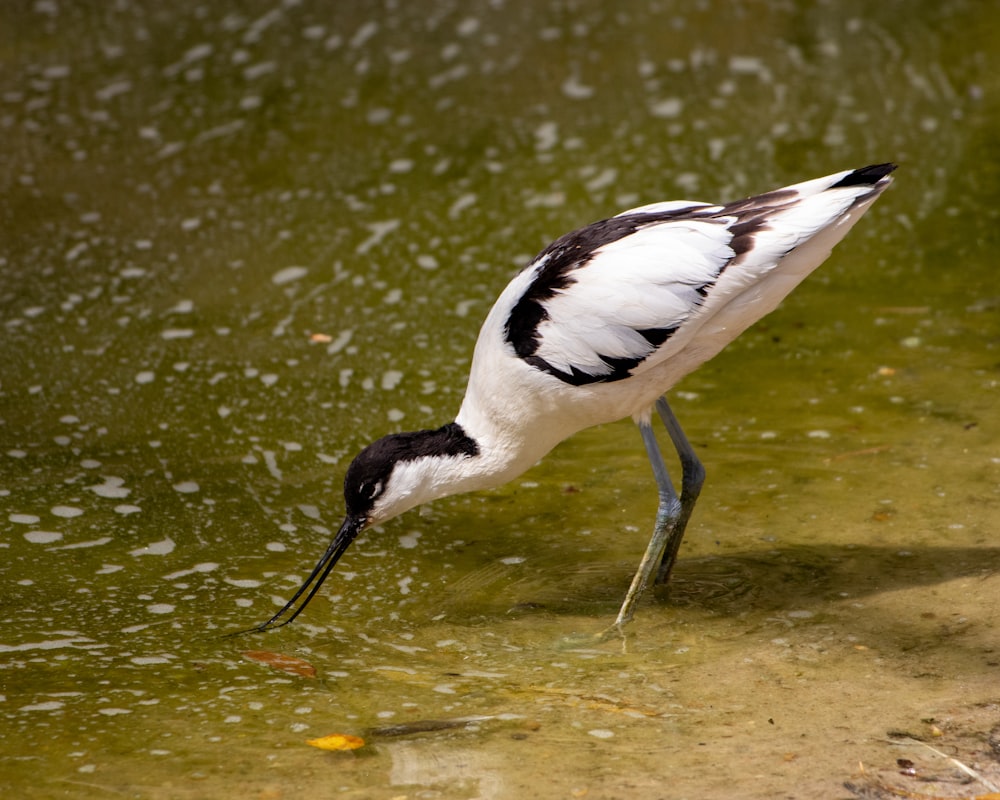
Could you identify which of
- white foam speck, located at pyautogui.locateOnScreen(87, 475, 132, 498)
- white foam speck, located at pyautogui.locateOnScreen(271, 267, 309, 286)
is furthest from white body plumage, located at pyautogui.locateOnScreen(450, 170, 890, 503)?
white foam speck, located at pyautogui.locateOnScreen(271, 267, 309, 286)

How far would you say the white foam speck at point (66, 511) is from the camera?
201 inches

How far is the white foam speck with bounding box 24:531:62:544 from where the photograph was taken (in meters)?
4.94

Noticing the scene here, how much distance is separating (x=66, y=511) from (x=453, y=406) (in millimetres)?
1751

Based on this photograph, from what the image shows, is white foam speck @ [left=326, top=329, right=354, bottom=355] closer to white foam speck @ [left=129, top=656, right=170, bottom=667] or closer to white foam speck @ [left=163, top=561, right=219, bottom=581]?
white foam speck @ [left=163, top=561, right=219, bottom=581]

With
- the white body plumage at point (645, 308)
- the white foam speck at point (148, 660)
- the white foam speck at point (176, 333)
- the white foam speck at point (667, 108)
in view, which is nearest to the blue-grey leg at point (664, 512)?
the white body plumage at point (645, 308)

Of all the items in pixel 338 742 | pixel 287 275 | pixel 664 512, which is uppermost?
pixel 287 275

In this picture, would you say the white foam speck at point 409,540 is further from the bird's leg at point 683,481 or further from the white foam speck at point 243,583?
the bird's leg at point 683,481

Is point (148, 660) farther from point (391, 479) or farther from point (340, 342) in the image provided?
point (340, 342)

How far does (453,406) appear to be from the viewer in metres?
5.96

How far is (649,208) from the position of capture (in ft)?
15.7

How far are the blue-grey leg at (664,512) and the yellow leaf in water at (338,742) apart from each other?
1.09 meters

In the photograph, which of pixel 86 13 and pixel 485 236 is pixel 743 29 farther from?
pixel 86 13

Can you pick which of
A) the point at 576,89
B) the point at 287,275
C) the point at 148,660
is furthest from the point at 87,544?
the point at 576,89

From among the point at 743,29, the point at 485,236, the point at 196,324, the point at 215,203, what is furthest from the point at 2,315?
the point at 743,29
